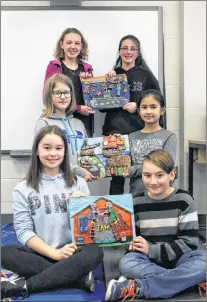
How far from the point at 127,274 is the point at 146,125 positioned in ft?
2.81

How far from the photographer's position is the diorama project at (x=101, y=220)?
5.50 feet

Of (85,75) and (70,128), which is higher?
(85,75)

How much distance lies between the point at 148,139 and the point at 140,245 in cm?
64

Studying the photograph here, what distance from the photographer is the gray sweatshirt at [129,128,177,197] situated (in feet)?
6.72

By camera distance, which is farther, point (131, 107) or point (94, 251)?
point (131, 107)

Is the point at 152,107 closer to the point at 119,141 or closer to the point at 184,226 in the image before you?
the point at 119,141

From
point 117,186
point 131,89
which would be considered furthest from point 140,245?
point 131,89

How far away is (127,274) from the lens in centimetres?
158

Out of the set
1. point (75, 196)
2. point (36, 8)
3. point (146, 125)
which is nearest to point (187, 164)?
point (146, 125)

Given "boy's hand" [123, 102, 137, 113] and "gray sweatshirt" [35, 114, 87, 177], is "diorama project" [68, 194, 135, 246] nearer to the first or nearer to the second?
"gray sweatshirt" [35, 114, 87, 177]

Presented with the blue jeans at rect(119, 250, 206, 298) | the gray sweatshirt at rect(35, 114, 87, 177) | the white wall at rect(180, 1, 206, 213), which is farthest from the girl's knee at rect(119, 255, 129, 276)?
Result: the white wall at rect(180, 1, 206, 213)

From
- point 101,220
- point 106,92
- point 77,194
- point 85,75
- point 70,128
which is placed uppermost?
point 85,75

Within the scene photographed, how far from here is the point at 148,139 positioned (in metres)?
2.07

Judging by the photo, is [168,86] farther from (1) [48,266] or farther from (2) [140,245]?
(1) [48,266]
